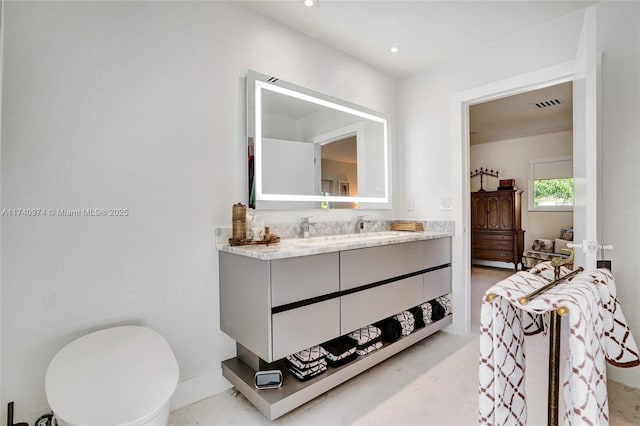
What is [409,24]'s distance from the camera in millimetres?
2328

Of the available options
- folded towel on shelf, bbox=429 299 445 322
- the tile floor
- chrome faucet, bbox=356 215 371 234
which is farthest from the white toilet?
folded towel on shelf, bbox=429 299 445 322

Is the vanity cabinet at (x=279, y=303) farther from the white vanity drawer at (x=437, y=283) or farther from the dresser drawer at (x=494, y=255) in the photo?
the dresser drawer at (x=494, y=255)

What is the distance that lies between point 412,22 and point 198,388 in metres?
2.90

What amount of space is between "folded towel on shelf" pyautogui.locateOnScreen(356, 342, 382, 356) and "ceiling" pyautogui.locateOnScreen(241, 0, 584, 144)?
2.34 metres

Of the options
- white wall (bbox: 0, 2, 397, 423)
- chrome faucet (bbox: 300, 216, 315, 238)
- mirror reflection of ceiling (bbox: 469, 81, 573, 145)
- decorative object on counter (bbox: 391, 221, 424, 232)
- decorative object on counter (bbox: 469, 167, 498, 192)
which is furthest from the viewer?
decorative object on counter (bbox: 469, 167, 498, 192)

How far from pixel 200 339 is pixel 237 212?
819mm

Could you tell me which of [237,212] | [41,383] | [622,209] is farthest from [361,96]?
[41,383]

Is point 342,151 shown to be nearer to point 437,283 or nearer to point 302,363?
point 437,283

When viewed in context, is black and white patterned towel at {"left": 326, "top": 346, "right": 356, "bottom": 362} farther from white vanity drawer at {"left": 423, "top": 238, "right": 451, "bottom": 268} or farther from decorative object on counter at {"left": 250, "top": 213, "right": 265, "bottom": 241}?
white vanity drawer at {"left": 423, "top": 238, "right": 451, "bottom": 268}

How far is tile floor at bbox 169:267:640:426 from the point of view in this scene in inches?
66.3

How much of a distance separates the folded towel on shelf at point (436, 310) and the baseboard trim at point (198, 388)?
69.7 inches

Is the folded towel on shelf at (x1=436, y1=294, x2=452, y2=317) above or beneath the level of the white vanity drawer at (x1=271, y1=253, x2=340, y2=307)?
beneath

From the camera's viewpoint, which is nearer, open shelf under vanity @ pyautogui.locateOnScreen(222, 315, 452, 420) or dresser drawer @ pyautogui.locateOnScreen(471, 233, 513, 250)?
open shelf under vanity @ pyautogui.locateOnScreen(222, 315, 452, 420)

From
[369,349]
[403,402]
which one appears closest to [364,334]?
[369,349]
